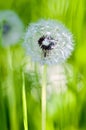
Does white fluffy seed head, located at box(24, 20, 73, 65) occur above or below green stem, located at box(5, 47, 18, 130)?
above

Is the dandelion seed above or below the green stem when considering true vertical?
above

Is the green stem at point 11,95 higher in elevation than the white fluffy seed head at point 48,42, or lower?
lower

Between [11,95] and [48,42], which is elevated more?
[48,42]
